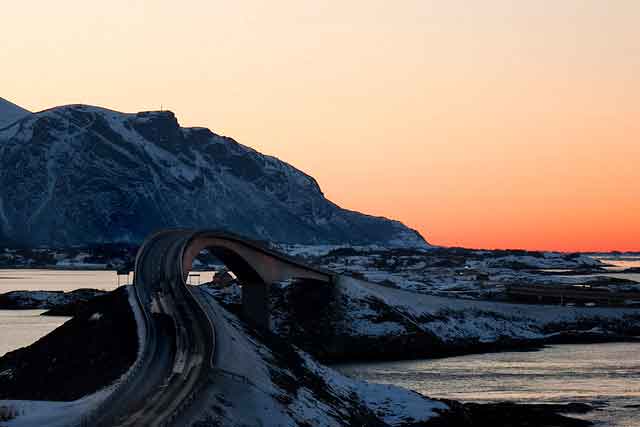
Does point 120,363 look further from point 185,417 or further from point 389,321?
point 389,321

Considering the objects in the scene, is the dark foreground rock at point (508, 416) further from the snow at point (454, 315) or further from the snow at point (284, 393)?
the snow at point (454, 315)

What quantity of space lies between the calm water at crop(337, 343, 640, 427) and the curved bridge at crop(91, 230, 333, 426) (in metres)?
15.2

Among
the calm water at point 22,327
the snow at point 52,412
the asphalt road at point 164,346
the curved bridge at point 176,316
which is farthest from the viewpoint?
the calm water at point 22,327

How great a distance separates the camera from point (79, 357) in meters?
80.2

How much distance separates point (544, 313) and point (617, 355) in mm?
30982

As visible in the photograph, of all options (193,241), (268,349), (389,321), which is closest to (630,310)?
(389,321)

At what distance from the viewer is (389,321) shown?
436 feet

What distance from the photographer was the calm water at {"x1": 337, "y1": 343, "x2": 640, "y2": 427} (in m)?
86.8

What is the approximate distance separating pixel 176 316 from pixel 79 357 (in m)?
7.64

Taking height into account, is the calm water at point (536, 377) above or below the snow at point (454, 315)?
below

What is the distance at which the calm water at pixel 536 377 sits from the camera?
285ft

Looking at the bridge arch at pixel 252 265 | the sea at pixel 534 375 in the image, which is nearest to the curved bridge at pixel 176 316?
the bridge arch at pixel 252 265

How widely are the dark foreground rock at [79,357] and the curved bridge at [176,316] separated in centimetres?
158

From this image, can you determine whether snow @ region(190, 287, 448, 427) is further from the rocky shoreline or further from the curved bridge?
the curved bridge
